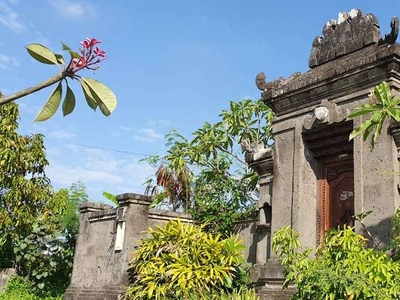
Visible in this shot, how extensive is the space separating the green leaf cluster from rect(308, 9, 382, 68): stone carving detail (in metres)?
6.08

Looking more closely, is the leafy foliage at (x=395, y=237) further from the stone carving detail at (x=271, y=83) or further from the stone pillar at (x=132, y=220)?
the stone pillar at (x=132, y=220)

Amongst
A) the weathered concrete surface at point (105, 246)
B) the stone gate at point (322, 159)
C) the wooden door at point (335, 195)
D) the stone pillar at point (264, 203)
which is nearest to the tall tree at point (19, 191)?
the weathered concrete surface at point (105, 246)

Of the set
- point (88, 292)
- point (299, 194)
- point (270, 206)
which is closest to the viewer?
point (299, 194)

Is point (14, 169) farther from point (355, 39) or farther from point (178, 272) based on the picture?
point (355, 39)

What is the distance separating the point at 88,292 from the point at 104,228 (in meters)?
1.17

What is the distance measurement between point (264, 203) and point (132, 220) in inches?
91.5

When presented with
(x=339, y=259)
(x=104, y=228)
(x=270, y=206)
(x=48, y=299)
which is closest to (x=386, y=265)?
(x=339, y=259)

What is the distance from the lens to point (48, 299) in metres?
12.1

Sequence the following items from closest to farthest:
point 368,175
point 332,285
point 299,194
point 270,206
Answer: point 332,285, point 368,175, point 299,194, point 270,206

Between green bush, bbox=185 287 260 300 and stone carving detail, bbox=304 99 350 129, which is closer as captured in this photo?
green bush, bbox=185 287 260 300

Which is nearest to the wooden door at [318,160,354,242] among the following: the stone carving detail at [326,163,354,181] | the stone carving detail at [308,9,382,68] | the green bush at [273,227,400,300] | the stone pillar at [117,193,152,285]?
the stone carving detail at [326,163,354,181]

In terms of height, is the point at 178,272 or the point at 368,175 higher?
the point at 368,175

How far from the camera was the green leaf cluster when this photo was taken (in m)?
2.18

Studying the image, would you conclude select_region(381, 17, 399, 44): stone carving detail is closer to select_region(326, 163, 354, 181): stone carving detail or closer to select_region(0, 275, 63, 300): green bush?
select_region(326, 163, 354, 181): stone carving detail
